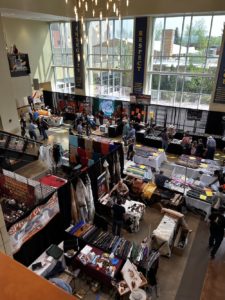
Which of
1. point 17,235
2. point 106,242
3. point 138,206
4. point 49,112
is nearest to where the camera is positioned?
point 17,235

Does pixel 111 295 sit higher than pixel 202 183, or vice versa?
pixel 202 183

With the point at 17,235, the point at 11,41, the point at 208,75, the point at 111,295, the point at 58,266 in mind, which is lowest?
the point at 111,295

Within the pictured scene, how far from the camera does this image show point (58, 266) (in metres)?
5.04

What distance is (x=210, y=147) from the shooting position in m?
10.5

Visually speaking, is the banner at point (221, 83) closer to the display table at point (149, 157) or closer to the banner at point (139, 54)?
the banner at point (139, 54)

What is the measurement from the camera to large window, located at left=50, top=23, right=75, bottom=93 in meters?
18.5

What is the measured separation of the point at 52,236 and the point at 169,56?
13.3m

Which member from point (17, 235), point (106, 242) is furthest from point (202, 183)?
point (17, 235)

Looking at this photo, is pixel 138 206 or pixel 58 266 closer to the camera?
pixel 58 266

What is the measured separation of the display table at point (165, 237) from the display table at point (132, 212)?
86 centimetres

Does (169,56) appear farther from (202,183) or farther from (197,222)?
(197,222)

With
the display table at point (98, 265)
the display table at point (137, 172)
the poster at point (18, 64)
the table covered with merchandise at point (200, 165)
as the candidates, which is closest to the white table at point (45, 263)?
the display table at point (98, 265)

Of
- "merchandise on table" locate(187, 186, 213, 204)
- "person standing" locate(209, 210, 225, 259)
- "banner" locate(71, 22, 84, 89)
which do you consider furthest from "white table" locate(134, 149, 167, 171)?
"banner" locate(71, 22, 84, 89)

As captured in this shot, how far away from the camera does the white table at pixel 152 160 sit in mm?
9750
